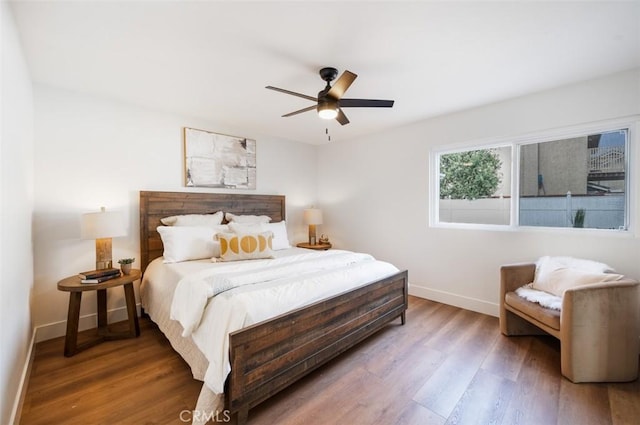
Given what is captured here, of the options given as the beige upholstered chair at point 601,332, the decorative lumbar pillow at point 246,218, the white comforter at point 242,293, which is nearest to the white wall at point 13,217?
the white comforter at point 242,293

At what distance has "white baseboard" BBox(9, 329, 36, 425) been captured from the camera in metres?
1.54

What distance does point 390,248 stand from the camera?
3.97 meters

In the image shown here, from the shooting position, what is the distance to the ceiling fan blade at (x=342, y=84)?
72.9 inches

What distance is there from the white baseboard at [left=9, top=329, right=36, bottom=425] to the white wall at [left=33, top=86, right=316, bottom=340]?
1.19 ft

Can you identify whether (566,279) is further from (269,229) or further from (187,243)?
(187,243)

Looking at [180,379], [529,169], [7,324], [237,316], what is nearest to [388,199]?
[529,169]

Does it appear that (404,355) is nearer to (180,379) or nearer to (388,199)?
(180,379)

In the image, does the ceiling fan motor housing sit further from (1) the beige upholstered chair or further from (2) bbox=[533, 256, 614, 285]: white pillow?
(2) bbox=[533, 256, 614, 285]: white pillow

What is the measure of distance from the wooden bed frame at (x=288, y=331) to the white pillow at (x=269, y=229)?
0.83 meters

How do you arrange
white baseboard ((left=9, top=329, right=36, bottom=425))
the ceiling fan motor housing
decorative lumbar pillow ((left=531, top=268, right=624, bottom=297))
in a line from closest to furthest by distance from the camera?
white baseboard ((left=9, top=329, right=36, bottom=425))
decorative lumbar pillow ((left=531, top=268, right=624, bottom=297))
the ceiling fan motor housing

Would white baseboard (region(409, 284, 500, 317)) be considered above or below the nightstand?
below

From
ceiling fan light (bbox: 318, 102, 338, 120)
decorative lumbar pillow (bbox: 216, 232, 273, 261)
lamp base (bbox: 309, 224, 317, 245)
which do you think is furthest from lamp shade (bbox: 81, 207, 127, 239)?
lamp base (bbox: 309, 224, 317, 245)

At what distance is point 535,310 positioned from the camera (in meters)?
2.23

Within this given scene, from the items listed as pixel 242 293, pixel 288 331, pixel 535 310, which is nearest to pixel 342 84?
pixel 242 293
